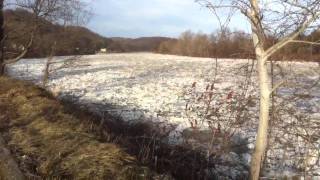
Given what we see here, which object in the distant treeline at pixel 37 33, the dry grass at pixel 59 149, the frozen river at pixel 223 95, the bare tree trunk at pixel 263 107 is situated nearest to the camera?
the dry grass at pixel 59 149

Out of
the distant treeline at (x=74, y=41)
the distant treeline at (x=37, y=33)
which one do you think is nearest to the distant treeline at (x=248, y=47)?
the distant treeline at (x=74, y=41)

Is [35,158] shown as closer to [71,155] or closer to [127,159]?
[71,155]

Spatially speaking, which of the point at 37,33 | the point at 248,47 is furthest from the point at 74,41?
the point at 248,47

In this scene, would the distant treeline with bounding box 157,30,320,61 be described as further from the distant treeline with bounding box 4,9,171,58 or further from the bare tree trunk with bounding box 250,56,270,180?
the distant treeline with bounding box 4,9,171,58

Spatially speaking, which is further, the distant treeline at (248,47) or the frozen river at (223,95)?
the frozen river at (223,95)

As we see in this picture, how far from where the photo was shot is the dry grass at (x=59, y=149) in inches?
275

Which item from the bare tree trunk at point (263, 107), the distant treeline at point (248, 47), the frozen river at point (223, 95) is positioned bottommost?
the frozen river at point (223, 95)

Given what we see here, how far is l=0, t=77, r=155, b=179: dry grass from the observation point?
698cm

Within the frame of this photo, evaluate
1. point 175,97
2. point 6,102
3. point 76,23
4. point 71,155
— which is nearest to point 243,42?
point 71,155

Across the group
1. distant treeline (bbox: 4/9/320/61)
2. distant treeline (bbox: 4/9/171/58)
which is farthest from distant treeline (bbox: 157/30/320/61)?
distant treeline (bbox: 4/9/171/58)

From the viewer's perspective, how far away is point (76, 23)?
20.7 m

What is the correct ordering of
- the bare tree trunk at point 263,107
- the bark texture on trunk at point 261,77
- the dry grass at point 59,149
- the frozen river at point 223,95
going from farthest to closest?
the frozen river at point 223,95 < the bare tree trunk at point 263,107 < the bark texture on trunk at point 261,77 < the dry grass at point 59,149

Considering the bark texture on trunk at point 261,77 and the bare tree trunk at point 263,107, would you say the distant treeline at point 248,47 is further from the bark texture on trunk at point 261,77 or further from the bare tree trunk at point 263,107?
the bare tree trunk at point 263,107

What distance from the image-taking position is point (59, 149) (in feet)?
26.3
